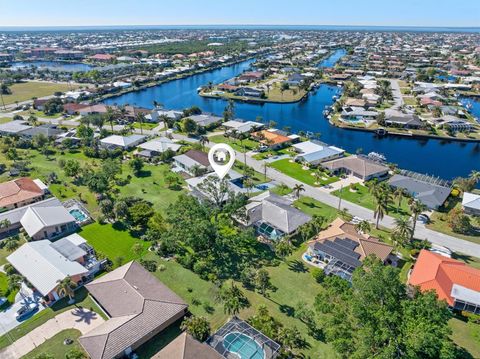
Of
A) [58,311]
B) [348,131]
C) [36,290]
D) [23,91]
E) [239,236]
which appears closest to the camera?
[58,311]

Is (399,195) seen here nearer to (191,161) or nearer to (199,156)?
(199,156)

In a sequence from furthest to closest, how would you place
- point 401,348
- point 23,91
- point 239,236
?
point 23,91 → point 239,236 → point 401,348

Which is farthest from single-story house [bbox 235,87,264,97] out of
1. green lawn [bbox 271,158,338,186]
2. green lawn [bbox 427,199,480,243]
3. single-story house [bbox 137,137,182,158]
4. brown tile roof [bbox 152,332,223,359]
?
brown tile roof [bbox 152,332,223,359]

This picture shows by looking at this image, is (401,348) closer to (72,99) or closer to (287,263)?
(287,263)

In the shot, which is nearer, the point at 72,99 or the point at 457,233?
the point at 457,233

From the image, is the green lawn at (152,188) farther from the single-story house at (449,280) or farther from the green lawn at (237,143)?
the single-story house at (449,280)

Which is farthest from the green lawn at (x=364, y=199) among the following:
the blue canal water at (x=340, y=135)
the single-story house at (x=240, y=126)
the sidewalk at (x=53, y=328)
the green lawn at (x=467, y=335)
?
the sidewalk at (x=53, y=328)

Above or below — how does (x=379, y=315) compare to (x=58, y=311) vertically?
above

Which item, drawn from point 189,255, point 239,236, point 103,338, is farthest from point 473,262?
point 103,338
